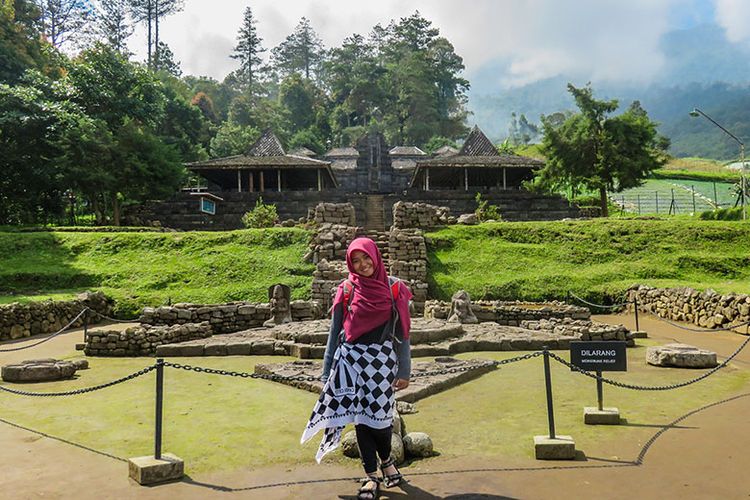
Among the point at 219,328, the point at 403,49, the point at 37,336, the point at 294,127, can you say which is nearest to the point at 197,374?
the point at 219,328

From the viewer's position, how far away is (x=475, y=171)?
37875 millimetres

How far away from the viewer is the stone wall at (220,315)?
1412 centimetres

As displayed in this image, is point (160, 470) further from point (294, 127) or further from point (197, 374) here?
point (294, 127)

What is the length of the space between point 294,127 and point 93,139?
153ft

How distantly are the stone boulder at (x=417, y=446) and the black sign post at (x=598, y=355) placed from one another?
175cm

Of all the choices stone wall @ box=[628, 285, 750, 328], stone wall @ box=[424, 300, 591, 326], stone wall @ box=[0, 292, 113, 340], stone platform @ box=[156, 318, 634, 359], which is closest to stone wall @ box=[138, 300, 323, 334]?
stone platform @ box=[156, 318, 634, 359]

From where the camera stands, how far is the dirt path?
459cm

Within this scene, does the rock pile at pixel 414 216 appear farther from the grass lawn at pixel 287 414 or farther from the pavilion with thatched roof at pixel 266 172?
the grass lawn at pixel 287 414

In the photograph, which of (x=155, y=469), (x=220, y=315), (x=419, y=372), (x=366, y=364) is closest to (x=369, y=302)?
(x=366, y=364)

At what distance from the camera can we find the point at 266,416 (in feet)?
23.2

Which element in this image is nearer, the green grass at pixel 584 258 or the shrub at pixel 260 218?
the green grass at pixel 584 258

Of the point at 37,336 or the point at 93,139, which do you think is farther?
the point at 93,139

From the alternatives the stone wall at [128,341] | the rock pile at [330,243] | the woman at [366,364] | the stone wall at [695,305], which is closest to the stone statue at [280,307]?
the stone wall at [128,341]

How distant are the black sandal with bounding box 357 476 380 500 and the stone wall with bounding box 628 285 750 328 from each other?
11456 millimetres
